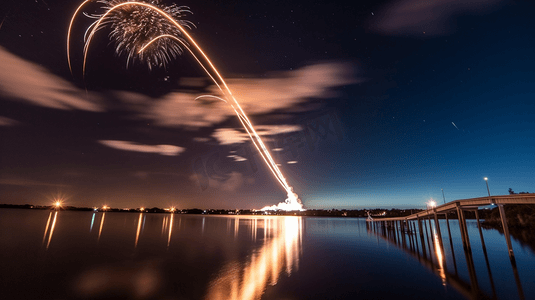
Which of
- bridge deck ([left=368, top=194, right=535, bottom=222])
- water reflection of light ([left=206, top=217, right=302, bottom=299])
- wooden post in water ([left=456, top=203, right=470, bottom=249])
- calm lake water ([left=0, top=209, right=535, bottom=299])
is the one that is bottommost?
calm lake water ([left=0, top=209, right=535, bottom=299])

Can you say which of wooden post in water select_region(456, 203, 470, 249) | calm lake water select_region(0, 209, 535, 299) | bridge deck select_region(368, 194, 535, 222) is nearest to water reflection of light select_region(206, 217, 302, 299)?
calm lake water select_region(0, 209, 535, 299)

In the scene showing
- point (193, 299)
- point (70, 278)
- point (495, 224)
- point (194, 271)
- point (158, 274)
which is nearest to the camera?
A: point (193, 299)

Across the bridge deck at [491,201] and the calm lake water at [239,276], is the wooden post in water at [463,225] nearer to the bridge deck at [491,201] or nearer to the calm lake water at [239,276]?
the bridge deck at [491,201]

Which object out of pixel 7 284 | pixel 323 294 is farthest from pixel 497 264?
pixel 7 284

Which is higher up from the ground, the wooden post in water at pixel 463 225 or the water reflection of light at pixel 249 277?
the wooden post in water at pixel 463 225

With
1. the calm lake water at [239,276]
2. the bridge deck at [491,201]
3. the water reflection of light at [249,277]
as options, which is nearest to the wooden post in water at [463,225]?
the bridge deck at [491,201]

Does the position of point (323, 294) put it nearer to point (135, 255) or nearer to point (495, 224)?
point (135, 255)

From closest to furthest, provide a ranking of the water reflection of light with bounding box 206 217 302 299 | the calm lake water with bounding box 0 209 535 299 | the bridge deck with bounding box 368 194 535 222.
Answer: the water reflection of light with bounding box 206 217 302 299 → the calm lake water with bounding box 0 209 535 299 → the bridge deck with bounding box 368 194 535 222

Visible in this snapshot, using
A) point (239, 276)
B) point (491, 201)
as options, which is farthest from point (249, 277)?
point (491, 201)

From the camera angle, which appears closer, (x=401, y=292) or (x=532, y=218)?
(x=401, y=292)

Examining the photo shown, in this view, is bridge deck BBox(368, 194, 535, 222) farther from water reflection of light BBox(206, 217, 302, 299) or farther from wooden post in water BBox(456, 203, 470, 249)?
water reflection of light BBox(206, 217, 302, 299)

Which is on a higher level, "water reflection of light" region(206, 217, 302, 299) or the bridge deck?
the bridge deck
